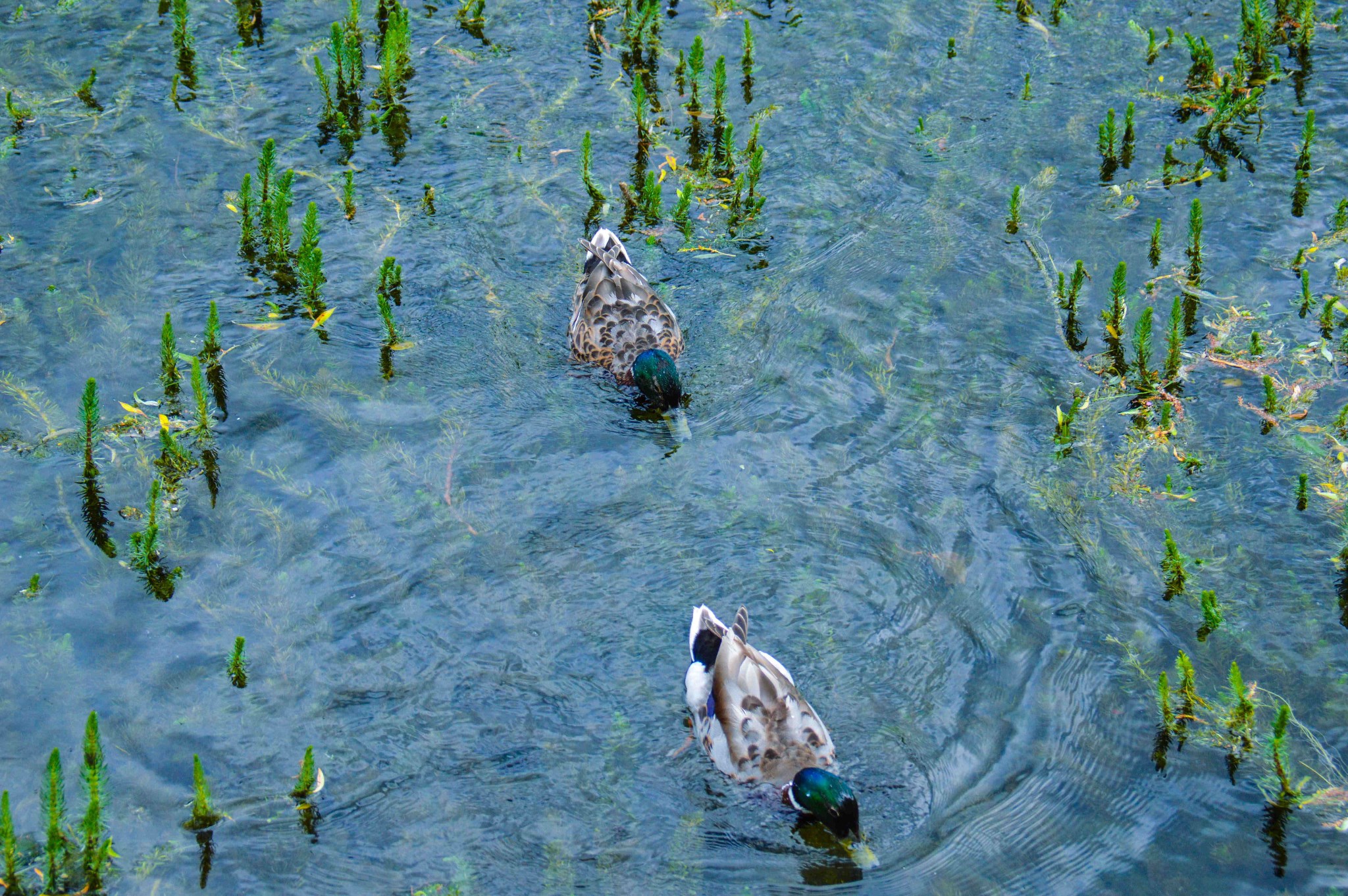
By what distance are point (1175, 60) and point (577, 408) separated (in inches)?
230

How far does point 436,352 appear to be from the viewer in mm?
7488

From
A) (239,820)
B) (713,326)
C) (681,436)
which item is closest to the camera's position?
(239,820)

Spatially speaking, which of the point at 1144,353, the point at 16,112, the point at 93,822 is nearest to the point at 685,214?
the point at 1144,353

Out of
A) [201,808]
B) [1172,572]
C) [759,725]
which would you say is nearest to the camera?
[201,808]

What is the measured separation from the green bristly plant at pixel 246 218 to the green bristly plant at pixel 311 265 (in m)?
0.38

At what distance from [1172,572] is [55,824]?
5.07 m

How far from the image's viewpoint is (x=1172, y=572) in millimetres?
6125

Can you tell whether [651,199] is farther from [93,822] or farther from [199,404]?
[93,822]

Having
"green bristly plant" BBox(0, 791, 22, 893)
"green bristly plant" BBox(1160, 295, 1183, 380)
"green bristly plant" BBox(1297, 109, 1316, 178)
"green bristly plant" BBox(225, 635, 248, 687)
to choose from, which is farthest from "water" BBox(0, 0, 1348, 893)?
"green bristly plant" BBox(0, 791, 22, 893)

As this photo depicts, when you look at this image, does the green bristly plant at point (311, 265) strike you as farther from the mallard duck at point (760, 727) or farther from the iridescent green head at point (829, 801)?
the iridescent green head at point (829, 801)

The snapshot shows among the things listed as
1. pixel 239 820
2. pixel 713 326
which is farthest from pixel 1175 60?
pixel 239 820

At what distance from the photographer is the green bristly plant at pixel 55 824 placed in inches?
182

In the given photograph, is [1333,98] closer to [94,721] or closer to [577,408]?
[577,408]

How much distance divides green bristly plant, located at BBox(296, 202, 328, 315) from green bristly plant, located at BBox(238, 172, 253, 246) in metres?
0.38
